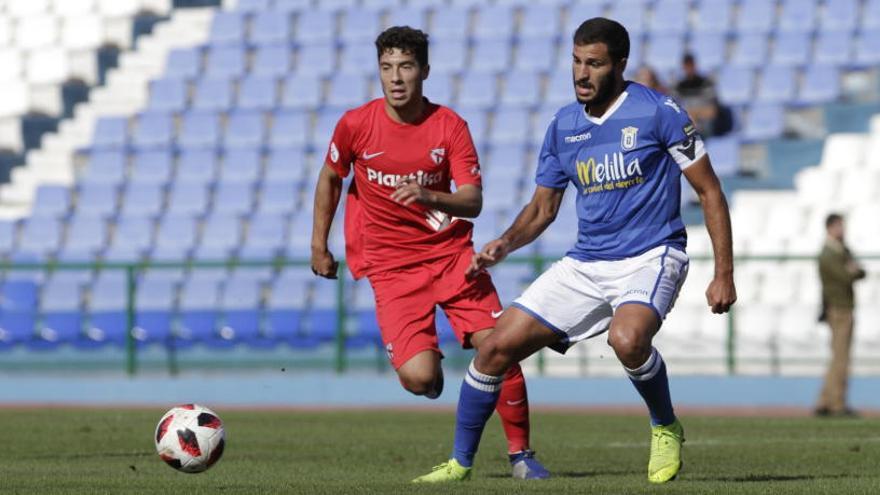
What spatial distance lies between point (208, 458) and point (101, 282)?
12970 mm

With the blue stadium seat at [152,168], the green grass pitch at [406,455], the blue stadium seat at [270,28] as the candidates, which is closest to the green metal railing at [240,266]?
the green grass pitch at [406,455]

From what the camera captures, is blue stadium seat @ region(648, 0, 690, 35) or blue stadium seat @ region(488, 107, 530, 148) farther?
blue stadium seat @ region(648, 0, 690, 35)

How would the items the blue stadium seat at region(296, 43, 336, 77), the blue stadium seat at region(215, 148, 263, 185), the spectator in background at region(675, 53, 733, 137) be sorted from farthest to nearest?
the blue stadium seat at region(296, 43, 336, 77)
the blue stadium seat at region(215, 148, 263, 185)
the spectator in background at region(675, 53, 733, 137)

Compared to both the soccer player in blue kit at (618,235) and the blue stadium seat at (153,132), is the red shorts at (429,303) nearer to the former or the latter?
the soccer player in blue kit at (618,235)

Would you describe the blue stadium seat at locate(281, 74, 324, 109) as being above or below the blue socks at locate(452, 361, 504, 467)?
above

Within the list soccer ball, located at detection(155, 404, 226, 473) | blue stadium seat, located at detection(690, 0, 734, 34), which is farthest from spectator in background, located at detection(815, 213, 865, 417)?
soccer ball, located at detection(155, 404, 226, 473)

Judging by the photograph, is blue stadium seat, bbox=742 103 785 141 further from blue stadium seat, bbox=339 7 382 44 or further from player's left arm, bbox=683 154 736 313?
player's left arm, bbox=683 154 736 313

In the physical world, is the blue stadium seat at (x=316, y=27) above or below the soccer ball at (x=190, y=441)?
above

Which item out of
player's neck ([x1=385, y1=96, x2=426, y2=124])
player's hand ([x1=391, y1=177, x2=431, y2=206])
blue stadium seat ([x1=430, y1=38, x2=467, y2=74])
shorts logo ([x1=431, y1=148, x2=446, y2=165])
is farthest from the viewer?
blue stadium seat ([x1=430, y1=38, x2=467, y2=74])

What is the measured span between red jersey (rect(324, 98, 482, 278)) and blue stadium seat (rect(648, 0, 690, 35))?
15.8 metres

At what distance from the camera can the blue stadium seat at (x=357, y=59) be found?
25.5 meters

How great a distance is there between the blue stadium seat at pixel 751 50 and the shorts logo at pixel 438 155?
50.0 ft

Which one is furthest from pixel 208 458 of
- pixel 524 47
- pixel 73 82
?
pixel 73 82

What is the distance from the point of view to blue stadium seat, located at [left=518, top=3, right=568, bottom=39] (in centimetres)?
2495
